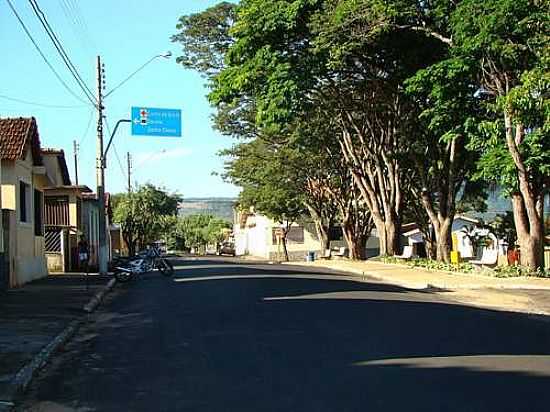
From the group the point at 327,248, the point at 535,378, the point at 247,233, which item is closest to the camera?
the point at 535,378

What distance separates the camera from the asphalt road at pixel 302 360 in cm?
838

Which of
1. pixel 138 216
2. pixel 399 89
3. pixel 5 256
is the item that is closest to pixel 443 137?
pixel 399 89

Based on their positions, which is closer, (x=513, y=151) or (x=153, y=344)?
(x=153, y=344)

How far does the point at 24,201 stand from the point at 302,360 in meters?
19.0

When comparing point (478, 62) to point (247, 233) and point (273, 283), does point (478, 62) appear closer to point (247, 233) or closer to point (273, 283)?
point (273, 283)

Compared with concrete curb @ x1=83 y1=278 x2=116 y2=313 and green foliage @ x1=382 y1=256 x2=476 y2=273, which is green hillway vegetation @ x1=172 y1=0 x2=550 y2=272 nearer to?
green foliage @ x1=382 y1=256 x2=476 y2=273

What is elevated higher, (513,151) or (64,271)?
(513,151)

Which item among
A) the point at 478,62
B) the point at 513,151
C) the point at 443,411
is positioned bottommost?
the point at 443,411

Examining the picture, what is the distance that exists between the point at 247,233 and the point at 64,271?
69.5 m

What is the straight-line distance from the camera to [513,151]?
24578 millimetres

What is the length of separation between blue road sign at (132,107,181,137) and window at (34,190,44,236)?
469cm

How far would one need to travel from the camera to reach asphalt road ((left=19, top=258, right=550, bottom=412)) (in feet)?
27.5

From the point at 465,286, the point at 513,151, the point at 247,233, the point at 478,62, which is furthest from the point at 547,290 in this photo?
the point at 247,233

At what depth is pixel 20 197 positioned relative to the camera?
26500 mm
